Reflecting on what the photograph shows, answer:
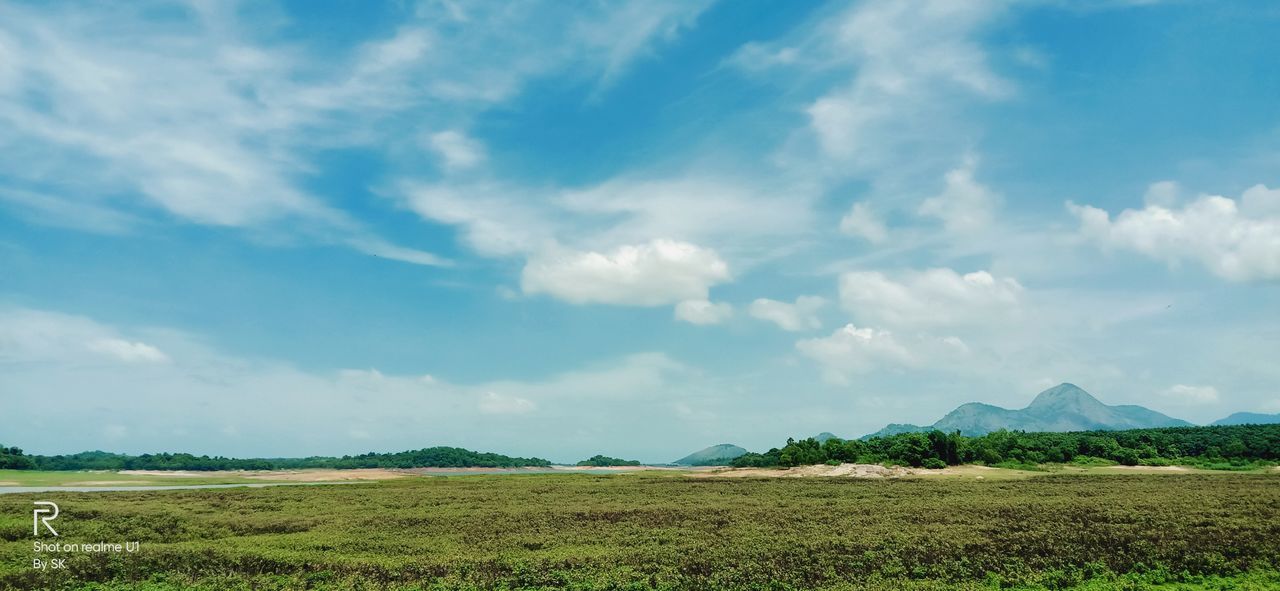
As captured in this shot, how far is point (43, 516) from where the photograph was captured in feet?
118

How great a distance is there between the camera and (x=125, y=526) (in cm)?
3256

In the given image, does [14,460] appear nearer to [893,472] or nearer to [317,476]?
[317,476]

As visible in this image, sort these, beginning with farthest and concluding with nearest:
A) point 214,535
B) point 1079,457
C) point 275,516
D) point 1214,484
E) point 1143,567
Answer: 1. point 1079,457
2. point 1214,484
3. point 275,516
4. point 214,535
5. point 1143,567

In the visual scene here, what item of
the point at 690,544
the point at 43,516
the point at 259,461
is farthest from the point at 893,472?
the point at 259,461

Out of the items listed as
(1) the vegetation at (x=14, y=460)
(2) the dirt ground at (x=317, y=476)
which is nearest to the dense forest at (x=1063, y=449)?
(2) the dirt ground at (x=317, y=476)

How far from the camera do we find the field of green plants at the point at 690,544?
2152 cm

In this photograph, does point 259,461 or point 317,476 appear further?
Result: point 259,461

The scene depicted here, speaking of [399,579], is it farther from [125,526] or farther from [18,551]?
[125,526]

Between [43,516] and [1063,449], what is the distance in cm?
10108

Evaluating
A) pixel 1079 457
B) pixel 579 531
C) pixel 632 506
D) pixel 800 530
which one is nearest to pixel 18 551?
pixel 579 531

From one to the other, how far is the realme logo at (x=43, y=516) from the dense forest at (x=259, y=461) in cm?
9382

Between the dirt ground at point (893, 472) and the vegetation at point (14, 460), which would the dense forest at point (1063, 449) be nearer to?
the dirt ground at point (893, 472)

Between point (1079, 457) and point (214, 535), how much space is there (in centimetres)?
9336

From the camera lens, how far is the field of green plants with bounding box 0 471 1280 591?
21516 mm
